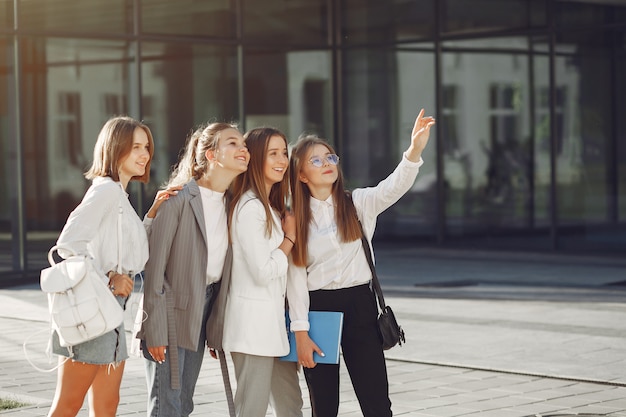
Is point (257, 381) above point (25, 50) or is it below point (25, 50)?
below

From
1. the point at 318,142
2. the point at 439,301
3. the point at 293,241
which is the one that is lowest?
the point at 439,301

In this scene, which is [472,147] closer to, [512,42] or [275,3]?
[512,42]

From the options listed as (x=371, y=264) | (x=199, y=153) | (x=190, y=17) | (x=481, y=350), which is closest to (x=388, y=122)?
(x=190, y=17)

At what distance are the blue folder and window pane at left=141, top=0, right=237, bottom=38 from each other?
40.0 ft

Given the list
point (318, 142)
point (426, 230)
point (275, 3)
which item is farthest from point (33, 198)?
point (318, 142)

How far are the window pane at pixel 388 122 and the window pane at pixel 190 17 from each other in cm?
261

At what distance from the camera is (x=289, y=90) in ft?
62.5

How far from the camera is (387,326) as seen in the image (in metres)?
5.36

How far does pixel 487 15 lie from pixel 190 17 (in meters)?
4.66

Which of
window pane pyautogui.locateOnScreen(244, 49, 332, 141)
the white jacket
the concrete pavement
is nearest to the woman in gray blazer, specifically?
the white jacket

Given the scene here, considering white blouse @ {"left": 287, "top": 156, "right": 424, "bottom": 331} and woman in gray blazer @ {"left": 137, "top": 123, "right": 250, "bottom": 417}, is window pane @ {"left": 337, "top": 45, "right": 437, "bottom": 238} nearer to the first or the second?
white blouse @ {"left": 287, "top": 156, "right": 424, "bottom": 331}

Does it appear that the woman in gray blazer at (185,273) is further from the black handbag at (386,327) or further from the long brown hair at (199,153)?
the black handbag at (386,327)

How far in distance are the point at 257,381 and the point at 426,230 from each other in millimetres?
14152

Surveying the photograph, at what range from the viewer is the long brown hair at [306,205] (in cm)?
535
